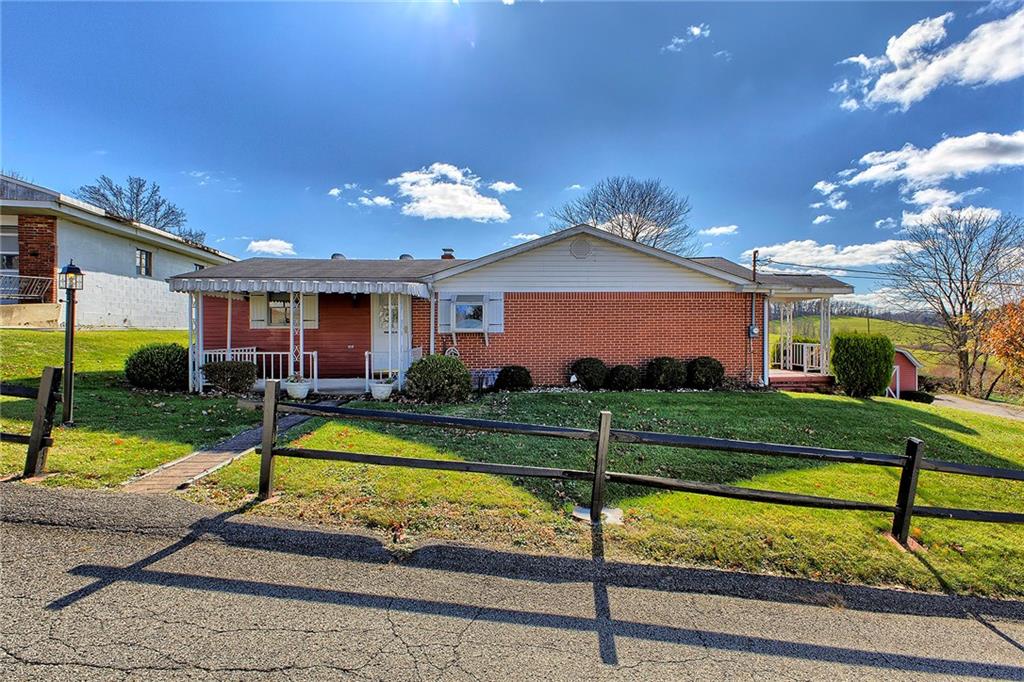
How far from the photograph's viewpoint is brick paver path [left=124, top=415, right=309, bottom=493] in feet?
14.9

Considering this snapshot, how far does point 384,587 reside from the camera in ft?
9.70

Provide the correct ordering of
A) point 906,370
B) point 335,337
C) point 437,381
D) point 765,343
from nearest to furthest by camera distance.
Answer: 1. point 437,381
2. point 765,343
3. point 335,337
4. point 906,370

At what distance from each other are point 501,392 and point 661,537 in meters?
7.56

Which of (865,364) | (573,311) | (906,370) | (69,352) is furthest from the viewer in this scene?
(906,370)

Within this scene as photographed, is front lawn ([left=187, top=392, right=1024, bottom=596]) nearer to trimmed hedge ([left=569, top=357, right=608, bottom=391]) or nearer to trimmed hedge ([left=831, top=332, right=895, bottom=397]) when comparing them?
trimmed hedge ([left=569, top=357, right=608, bottom=391])

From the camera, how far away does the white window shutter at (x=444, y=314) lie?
39.7 ft

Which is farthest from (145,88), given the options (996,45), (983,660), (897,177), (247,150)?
(897,177)

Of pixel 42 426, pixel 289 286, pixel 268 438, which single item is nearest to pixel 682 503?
pixel 268 438

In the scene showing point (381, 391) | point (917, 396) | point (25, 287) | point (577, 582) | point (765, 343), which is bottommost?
point (917, 396)

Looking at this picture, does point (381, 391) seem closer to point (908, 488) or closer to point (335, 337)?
point (335, 337)

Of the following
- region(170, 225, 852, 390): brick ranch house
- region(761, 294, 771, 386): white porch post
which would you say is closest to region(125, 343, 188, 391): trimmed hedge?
region(170, 225, 852, 390): brick ranch house

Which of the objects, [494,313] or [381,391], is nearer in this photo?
[381,391]

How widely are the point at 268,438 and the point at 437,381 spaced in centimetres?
557

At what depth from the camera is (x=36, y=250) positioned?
15391 millimetres
